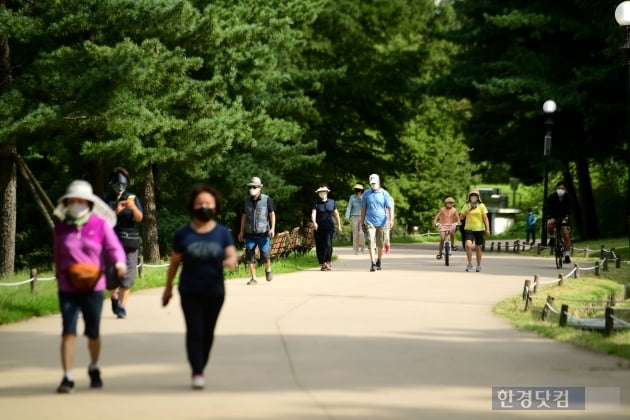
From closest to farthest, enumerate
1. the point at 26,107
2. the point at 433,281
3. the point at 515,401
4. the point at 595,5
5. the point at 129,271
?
1. the point at 515,401
2. the point at 129,271
3. the point at 433,281
4. the point at 26,107
5. the point at 595,5

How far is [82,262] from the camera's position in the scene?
959 centimetres

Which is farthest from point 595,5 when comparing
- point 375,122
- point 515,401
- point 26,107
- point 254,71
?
point 515,401

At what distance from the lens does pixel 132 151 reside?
27141 mm

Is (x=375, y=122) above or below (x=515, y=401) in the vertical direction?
above

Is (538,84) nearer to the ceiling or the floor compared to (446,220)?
nearer to the ceiling

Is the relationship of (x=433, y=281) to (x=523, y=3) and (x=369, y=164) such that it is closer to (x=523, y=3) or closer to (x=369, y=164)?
(x=523, y=3)

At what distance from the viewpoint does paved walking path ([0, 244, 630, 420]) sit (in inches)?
342

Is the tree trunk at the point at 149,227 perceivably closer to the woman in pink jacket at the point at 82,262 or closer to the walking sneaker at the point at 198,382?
the woman in pink jacket at the point at 82,262

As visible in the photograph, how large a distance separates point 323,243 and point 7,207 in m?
7.99

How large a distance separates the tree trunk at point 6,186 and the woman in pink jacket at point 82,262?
17867 millimetres

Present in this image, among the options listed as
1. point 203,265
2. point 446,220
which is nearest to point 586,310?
point 203,265

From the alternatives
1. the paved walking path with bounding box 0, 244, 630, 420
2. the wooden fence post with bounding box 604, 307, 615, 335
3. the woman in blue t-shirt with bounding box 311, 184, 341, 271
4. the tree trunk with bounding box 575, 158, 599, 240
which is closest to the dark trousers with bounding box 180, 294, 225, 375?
the paved walking path with bounding box 0, 244, 630, 420

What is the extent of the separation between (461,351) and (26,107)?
16.2 metres

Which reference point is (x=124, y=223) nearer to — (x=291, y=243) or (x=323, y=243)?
(x=323, y=243)
